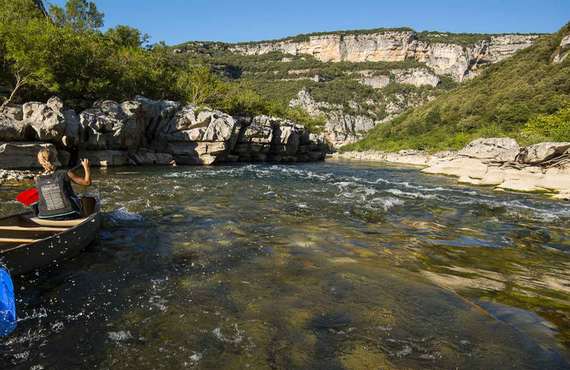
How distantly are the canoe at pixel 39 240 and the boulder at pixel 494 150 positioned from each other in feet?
112

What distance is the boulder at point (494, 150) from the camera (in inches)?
1244

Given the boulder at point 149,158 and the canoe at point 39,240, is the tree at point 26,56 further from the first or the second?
the canoe at point 39,240

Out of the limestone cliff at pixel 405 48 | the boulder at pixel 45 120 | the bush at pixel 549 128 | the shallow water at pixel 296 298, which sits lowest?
the shallow water at pixel 296 298

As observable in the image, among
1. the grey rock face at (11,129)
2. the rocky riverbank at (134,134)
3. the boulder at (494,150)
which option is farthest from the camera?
the boulder at (494,150)

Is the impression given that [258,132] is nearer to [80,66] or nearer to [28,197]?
[80,66]

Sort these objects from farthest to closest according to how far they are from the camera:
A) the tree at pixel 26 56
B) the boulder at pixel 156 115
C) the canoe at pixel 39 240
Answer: the boulder at pixel 156 115, the tree at pixel 26 56, the canoe at pixel 39 240

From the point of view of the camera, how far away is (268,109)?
64938 mm

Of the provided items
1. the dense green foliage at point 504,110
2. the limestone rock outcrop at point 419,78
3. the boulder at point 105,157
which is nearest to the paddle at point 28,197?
the boulder at point 105,157

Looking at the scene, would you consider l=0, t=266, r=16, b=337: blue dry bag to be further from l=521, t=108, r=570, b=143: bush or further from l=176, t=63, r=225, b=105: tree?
l=521, t=108, r=570, b=143: bush

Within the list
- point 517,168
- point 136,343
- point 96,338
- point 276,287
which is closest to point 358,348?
point 276,287

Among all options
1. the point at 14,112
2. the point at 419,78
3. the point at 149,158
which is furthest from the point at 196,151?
the point at 419,78

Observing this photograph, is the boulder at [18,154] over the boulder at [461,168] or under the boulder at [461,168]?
over

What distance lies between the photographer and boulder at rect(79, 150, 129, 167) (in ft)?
86.8

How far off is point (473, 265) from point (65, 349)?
7.07 m
